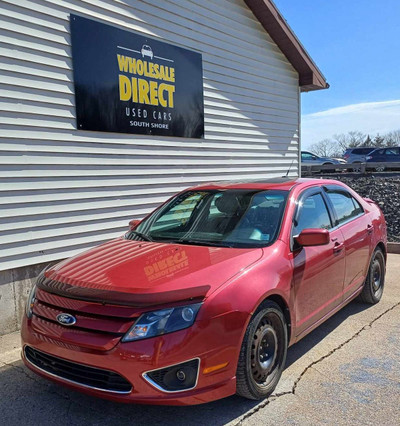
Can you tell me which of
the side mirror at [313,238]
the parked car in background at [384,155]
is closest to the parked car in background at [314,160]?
the parked car in background at [384,155]

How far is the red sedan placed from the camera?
252 centimetres

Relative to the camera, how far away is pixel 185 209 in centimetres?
415

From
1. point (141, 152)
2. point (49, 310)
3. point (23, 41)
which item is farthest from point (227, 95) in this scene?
point (49, 310)

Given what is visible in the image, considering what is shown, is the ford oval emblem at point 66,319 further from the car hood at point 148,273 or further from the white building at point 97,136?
the white building at point 97,136

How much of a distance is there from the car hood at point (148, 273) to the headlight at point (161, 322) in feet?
0.22

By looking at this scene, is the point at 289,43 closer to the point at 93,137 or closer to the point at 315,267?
the point at 93,137

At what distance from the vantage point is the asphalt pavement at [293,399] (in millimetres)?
2832

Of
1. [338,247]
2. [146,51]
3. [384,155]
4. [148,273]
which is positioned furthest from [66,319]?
[384,155]

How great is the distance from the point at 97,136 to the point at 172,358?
3.76 meters

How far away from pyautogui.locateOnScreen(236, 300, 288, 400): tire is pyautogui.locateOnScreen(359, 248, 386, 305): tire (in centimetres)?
222

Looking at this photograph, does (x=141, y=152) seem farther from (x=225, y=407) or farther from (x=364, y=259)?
(x=225, y=407)

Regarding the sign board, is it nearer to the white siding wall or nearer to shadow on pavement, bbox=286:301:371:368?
the white siding wall

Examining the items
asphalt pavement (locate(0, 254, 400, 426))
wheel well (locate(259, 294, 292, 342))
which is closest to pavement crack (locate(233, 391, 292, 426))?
asphalt pavement (locate(0, 254, 400, 426))

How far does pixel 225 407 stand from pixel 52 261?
2950mm
